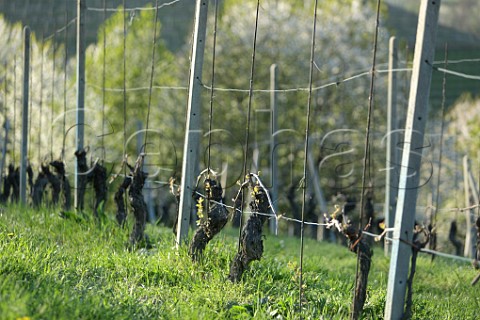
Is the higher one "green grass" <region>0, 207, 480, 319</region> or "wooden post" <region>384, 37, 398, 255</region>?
"wooden post" <region>384, 37, 398, 255</region>

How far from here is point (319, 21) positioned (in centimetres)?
2688

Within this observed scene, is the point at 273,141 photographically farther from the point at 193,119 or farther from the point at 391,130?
the point at 193,119

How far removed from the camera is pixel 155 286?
620 centimetres

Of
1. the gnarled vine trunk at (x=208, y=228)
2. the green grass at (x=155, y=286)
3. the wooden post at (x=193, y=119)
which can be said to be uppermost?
the wooden post at (x=193, y=119)

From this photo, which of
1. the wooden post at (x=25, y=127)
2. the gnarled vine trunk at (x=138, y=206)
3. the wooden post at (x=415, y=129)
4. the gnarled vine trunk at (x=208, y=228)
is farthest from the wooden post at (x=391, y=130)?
the wooden post at (x=415, y=129)

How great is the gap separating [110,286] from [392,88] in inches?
223

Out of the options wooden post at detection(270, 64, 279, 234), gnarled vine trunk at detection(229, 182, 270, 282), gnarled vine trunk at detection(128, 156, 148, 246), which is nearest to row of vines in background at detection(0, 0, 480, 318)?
wooden post at detection(270, 64, 279, 234)

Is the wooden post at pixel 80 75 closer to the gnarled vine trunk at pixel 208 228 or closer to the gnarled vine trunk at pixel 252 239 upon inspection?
the gnarled vine trunk at pixel 208 228

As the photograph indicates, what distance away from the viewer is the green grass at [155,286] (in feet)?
16.8

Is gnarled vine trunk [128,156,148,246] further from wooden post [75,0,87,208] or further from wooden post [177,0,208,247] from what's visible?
wooden post [75,0,87,208]

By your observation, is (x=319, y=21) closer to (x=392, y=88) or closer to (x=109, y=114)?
(x=109, y=114)

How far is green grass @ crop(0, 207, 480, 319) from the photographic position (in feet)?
16.8

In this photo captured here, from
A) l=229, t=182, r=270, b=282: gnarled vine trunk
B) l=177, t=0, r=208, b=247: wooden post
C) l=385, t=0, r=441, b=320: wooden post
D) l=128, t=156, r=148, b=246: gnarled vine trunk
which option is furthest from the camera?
l=128, t=156, r=148, b=246: gnarled vine trunk

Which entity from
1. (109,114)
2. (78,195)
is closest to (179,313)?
(78,195)
